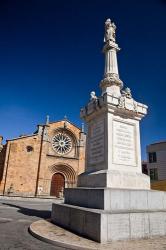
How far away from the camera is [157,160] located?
32.4 m

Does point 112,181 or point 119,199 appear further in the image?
point 112,181

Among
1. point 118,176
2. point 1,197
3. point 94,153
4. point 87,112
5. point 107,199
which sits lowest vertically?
point 1,197

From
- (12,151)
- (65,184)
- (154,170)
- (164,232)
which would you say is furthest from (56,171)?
(164,232)

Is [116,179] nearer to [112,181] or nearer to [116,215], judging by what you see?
[112,181]

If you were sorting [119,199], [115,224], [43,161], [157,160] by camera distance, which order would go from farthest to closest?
[157,160], [43,161], [119,199], [115,224]

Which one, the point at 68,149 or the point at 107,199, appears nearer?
the point at 107,199

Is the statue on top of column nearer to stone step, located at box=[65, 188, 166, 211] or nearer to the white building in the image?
stone step, located at box=[65, 188, 166, 211]

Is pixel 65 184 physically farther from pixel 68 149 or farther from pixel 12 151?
pixel 12 151

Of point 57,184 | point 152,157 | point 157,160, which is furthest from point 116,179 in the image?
point 152,157

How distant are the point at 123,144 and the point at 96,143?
0.97 m

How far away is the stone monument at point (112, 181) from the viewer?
5093mm

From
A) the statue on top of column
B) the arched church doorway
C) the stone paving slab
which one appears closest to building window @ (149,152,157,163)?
the arched church doorway

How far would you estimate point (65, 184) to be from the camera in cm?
3180

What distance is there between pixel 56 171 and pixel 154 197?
26.7 m
